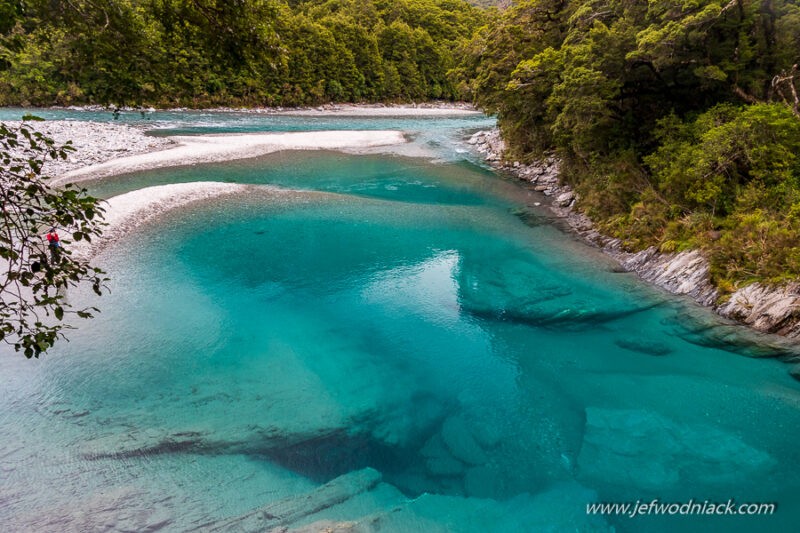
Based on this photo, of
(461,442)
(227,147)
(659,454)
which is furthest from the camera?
(227,147)

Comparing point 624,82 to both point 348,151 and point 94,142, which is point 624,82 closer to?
point 348,151

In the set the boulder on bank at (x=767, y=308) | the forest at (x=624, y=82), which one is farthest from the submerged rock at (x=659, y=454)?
the forest at (x=624, y=82)

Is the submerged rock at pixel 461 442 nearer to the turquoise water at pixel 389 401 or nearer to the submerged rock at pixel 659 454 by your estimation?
the turquoise water at pixel 389 401

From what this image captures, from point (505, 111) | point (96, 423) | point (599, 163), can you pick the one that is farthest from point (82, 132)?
point (599, 163)

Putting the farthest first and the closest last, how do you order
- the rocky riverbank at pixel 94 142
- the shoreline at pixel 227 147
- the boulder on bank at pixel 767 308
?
1. the rocky riverbank at pixel 94 142
2. the shoreline at pixel 227 147
3. the boulder on bank at pixel 767 308

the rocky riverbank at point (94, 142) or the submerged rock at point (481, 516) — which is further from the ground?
the rocky riverbank at point (94, 142)

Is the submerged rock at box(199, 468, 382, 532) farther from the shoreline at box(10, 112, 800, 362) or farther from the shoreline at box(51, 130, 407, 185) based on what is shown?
the shoreline at box(51, 130, 407, 185)

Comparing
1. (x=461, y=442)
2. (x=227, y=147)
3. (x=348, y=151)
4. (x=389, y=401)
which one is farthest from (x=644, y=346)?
(x=227, y=147)
